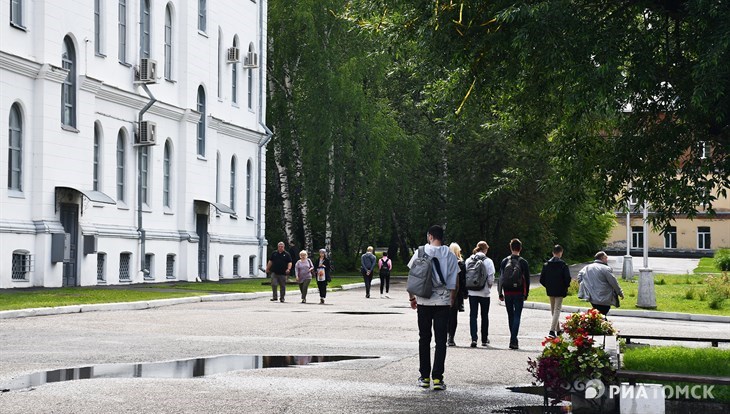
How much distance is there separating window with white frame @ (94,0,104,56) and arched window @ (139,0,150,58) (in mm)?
2993

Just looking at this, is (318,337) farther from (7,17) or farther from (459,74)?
(7,17)

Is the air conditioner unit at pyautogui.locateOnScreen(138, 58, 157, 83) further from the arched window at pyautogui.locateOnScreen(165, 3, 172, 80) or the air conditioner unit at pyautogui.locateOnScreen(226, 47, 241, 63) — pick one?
the air conditioner unit at pyautogui.locateOnScreen(226, 47, 241, 63)

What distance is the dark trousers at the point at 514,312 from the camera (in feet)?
62.1

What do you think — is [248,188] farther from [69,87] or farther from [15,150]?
[15,150]

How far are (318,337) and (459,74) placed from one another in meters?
6.43

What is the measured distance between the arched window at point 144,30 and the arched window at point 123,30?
1106mm

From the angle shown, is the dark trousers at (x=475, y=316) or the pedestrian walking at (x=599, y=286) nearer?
the dark trousers at (x=475, y=316)

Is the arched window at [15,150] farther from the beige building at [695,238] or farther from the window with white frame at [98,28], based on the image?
the beige building at [695,238]

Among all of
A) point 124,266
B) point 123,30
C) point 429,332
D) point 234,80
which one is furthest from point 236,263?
point 429,332

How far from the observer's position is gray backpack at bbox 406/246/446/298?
13.2 meters

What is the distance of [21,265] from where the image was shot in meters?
33.5

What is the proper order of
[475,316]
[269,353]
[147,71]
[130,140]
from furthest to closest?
[130,140], [147,71], [475,316], [269,353]

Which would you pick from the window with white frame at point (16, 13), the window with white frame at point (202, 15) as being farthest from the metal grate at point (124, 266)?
the window with white frame at point (202, 15)

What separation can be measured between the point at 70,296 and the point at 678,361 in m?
19.3
